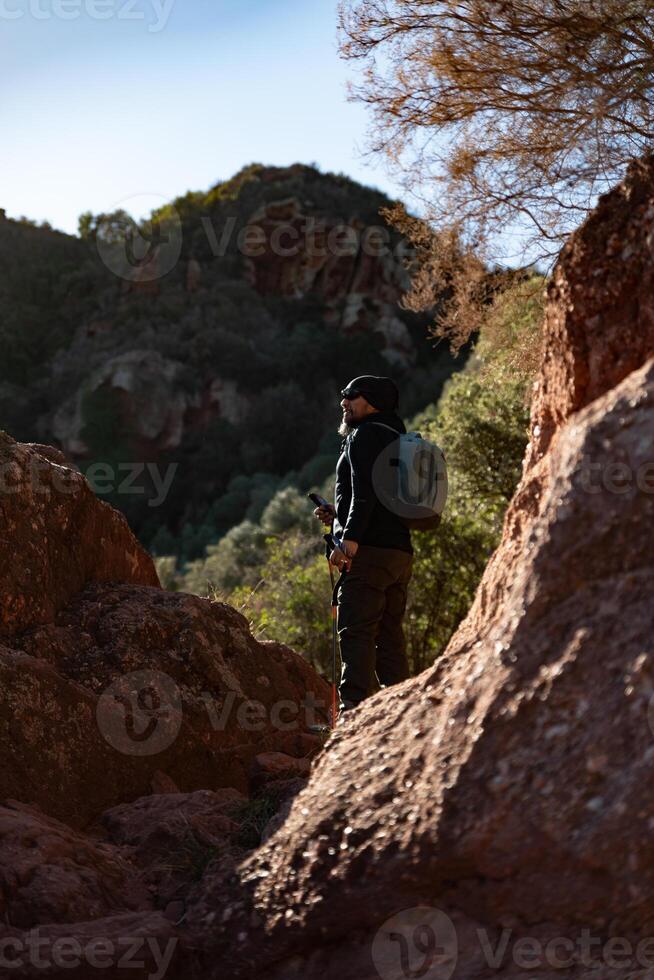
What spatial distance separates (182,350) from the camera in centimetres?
4453

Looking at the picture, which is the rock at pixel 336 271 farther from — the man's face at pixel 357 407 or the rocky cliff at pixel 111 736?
the rocky cliff at pixel 111 736

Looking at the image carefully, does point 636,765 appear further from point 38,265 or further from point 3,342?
point 38,265

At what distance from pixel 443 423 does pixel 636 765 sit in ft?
43.8

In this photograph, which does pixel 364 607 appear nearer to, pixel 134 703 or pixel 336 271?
pixel 134 703

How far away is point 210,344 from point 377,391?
131 feet

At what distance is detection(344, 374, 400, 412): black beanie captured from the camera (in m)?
5.85

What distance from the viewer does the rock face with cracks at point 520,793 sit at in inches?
124

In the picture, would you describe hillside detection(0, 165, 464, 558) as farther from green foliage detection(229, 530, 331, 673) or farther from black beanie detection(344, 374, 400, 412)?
black beanie detection(344, 374, 400, 412)

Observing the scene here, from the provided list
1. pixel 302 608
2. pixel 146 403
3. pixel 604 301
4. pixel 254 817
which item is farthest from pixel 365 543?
pixel 146 403

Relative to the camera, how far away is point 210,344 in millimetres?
45031

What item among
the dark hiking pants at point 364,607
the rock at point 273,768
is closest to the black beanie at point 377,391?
the dark hiking pants at point 364,607

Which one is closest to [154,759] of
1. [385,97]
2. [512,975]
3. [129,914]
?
[129,914]

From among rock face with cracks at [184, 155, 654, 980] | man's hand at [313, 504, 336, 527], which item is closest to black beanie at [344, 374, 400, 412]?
man's hand at [313, 504, 336, 527]

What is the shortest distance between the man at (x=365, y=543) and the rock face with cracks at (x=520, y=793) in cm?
153
